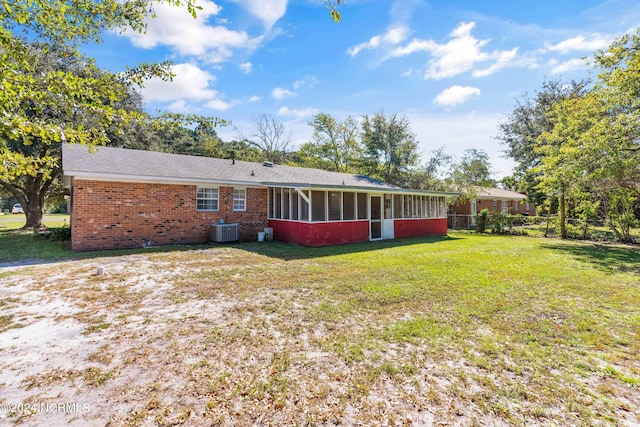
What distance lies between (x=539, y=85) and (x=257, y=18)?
90.8 ft

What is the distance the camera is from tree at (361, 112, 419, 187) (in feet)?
80.3

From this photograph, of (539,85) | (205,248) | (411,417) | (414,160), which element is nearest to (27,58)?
(411,417)

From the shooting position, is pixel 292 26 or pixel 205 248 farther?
pixel 205 248

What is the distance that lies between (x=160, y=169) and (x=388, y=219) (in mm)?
10181

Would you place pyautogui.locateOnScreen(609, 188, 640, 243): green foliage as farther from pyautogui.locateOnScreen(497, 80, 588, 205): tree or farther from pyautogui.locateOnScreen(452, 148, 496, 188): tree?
A: pyautogui.locateOnScreen(497, 80, 588, 205): tree

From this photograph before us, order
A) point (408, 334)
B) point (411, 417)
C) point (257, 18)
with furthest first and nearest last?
1. point (257, 18)
2. point (408, 334)
3. point (411, 417)

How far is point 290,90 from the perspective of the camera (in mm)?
21359

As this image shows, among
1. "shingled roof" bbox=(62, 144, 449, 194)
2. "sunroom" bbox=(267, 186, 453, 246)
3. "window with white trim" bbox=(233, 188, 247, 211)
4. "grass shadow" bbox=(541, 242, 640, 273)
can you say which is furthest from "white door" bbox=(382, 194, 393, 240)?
"window with white trim" bbox=(233, 188, 247, 211)

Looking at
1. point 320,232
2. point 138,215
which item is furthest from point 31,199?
point 320,232

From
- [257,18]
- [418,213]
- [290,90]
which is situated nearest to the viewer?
[257,18]

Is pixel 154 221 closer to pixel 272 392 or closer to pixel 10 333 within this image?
pixel 10 333

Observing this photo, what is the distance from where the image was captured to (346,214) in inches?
500

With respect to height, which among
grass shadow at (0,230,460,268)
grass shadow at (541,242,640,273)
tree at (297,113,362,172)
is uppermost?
tree at (297,113,362,172)

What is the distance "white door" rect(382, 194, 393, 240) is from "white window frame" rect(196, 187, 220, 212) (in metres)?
7.65
